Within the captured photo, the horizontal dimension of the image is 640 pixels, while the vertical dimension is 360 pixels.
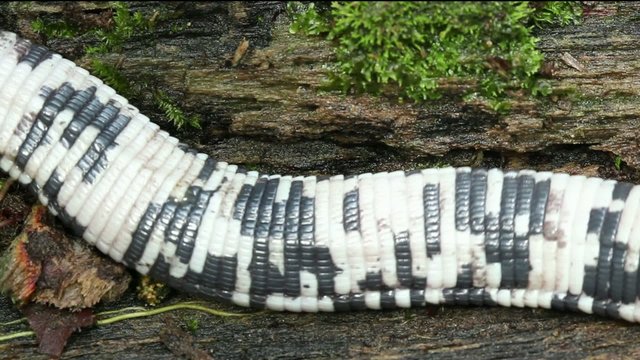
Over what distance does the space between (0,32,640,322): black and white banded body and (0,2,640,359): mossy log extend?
19cm

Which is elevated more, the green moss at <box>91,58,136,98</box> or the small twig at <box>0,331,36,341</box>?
the green moss at <box>91,58,136,98</box>

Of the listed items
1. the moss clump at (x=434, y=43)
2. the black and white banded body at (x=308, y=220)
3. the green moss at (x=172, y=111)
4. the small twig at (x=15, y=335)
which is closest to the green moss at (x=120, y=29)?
the black and white banded body at (x=308, y=220)

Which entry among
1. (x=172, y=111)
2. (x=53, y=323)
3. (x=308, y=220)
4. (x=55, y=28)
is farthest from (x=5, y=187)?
(x=308, y=220)

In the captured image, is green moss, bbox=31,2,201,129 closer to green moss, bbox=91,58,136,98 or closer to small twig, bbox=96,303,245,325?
green moss, bbox=91,58,136,98

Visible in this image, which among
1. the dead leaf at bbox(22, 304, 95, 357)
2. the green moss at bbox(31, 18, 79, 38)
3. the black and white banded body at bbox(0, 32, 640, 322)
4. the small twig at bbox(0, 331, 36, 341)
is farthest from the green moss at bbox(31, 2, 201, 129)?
the small twig at bbox(0, 331, 36, 341)

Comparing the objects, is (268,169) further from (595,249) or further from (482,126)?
(595,249)

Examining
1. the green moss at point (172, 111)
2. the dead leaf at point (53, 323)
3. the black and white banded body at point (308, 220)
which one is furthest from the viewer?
the green moss at point (172, 111)

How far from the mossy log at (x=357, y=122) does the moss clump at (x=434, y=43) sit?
0.10 meters

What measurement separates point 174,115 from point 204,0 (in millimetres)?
796

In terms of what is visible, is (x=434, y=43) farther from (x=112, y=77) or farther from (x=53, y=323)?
(x=53, y=323)

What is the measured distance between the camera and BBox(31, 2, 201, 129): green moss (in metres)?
5.72

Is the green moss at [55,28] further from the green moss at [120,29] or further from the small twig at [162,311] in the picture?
the small twig at [162,311]

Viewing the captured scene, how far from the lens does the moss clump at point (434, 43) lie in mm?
5395

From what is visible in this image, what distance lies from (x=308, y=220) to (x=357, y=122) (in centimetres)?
77
